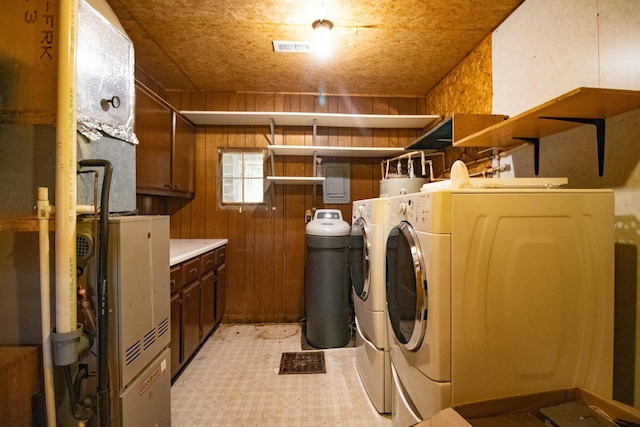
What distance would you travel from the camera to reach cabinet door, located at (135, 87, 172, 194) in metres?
2.03

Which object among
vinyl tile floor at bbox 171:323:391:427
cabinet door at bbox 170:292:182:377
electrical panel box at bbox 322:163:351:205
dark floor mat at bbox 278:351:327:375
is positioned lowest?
vinyl tile floor at bbox 171:323:391:427

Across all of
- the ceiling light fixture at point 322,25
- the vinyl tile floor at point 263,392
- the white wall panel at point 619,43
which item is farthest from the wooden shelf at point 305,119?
the vinyl tile floor at point 263,392

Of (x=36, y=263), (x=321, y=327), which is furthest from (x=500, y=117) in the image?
(x=36, y=263)

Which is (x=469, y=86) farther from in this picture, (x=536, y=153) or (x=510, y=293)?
(x=510, y=293)

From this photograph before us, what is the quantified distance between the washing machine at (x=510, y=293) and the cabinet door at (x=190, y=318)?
5.19 ft

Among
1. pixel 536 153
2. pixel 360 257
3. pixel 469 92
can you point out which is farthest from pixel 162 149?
pixel 536 153

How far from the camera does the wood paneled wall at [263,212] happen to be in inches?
123

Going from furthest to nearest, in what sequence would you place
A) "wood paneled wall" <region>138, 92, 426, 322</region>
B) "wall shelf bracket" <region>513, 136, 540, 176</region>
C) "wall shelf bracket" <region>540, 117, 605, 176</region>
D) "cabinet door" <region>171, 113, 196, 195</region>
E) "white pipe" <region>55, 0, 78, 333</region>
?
"wood paneled wall" <region>138, 92, 426, 322</region>
"cabinet door" <region>171, 113, 196, 195</region>
"wall shelf bracket" <region>513, 136, 540, 176</region>
"wall shelf bracket" <region>540, 117, 605, 176</region>
"white pipe" <region>55, 0, 78, 333</region>

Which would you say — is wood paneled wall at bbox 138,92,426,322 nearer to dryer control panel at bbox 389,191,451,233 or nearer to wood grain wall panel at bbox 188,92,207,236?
wood grain wall panel at bbox 188,92,207,236

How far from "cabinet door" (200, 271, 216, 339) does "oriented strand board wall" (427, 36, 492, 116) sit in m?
2.48

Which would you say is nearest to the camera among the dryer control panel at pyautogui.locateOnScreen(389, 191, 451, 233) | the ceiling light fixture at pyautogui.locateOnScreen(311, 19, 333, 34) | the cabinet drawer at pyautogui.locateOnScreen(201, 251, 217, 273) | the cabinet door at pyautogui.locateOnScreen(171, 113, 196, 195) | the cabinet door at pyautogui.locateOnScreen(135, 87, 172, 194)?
the dryer control panel at pyautogui.locateOnScreen(389, 191, 451, 233)


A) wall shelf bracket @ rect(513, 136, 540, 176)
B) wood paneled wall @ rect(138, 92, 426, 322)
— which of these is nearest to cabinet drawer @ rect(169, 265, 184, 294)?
wood paneled wall @ rect(138, 92, 426, 322)

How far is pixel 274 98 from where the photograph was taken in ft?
10.3

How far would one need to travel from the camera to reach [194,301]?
227 centimetres
